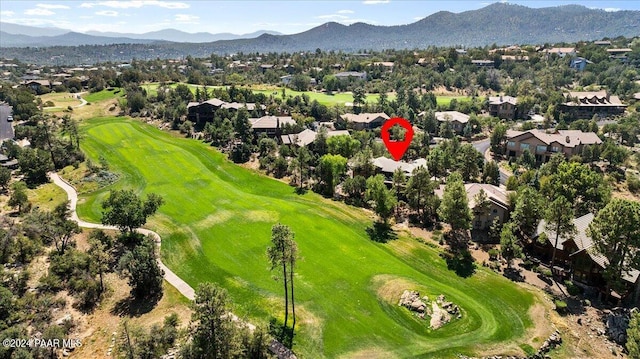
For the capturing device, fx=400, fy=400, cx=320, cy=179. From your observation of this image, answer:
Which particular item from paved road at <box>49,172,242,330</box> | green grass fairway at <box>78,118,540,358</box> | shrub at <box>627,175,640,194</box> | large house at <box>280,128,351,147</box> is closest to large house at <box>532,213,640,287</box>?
green grass fairway at <box>78,118,540,358</box>

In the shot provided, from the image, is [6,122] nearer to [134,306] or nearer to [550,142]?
[134,306]

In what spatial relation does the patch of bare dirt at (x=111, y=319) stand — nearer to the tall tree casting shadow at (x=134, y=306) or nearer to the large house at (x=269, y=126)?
the tall tree casting shadow at (x=134, y=306)

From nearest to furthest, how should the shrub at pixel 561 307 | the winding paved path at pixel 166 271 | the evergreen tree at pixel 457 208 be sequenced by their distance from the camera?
1. the winding paved path at pixel 166 271
2. the shrub at pixel 561 307
3. the evergreen tree at pixel 457 208

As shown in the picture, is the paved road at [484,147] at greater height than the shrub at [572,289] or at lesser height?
greater

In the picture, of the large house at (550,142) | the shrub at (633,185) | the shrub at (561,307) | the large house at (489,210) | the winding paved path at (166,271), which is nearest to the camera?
the winding paved path at (166,271)

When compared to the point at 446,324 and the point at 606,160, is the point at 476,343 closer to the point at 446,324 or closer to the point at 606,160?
the point at 446,324

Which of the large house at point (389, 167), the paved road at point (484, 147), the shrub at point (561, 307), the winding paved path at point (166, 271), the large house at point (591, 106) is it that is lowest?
the shrub at point (561, 307)

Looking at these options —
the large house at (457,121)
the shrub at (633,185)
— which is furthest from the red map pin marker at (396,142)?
the shrub at (633,185)
